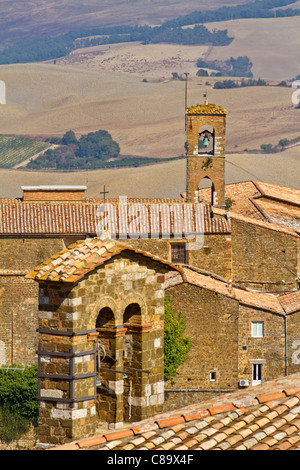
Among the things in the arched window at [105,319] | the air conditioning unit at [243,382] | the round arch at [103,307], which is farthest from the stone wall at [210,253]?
the round arch at [103,307]

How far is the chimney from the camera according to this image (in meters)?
53.7

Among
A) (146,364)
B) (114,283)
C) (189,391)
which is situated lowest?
(189,391)

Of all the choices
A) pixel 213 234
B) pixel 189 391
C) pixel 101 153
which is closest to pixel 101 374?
pixel 189 391

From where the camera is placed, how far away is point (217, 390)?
140 ft

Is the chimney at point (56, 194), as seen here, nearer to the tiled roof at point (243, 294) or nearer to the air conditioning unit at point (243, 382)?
the tiled roof at point (243, 294)

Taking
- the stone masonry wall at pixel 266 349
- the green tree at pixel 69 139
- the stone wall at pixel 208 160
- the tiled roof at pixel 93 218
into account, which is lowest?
the stone masonry wall at pixel 266 349

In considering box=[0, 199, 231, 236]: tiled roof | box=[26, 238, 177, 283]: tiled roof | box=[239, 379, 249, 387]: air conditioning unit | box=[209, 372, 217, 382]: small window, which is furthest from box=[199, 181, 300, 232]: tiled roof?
box=[26, 238, 177, 283]: tiled roof

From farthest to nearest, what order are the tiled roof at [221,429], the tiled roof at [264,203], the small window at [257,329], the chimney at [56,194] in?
the tiled roof at [264,203] < the chimney at [56,194] < the small window at [257,329] < the tiled roof at [221,429]

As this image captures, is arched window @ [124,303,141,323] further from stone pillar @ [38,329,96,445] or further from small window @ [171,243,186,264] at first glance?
small window @ [171,243,186,264]

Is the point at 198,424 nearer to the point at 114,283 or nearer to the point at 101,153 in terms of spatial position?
the point at 114,283

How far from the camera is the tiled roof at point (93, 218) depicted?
47.9 m

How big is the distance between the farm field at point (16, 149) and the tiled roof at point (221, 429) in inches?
5846

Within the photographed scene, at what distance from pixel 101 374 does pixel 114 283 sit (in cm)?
114

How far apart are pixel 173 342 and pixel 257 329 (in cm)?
389
